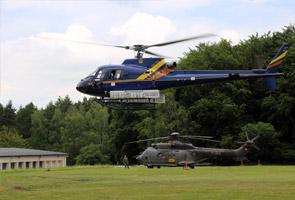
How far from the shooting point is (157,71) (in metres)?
39.4

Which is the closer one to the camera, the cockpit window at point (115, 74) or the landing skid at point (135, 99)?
the landing skid at point (135, 99)

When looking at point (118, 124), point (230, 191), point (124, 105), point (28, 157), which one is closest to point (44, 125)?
point (28, 157)

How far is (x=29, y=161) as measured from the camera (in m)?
118

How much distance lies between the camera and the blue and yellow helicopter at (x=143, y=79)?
128ft

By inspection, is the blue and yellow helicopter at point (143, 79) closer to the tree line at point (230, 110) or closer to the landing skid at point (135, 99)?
the landing skid at point (135, 99)

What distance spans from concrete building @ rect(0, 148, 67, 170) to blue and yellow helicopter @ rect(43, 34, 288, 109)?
75408 millimetres

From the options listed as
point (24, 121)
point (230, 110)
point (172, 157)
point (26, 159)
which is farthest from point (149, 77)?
point (24, 121)

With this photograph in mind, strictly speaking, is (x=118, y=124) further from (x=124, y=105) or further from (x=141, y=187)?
(x=141, y=187)

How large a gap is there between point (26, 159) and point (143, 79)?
81672mm

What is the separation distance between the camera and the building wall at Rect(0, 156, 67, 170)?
112750mm

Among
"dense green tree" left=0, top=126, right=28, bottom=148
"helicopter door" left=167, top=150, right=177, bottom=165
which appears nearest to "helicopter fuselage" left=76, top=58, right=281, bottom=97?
"helicopter door" left=167, top=150, right=177, bottom=165

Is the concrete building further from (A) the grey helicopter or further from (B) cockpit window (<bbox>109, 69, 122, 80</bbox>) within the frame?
(B) cockpit window (<bbox>109, 69, 122, 80</bbox>)

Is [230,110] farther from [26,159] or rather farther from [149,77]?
[26,159]

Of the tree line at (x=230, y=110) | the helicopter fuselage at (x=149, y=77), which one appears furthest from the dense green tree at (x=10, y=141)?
the helicopter fuselage at (x=149, y=77)
